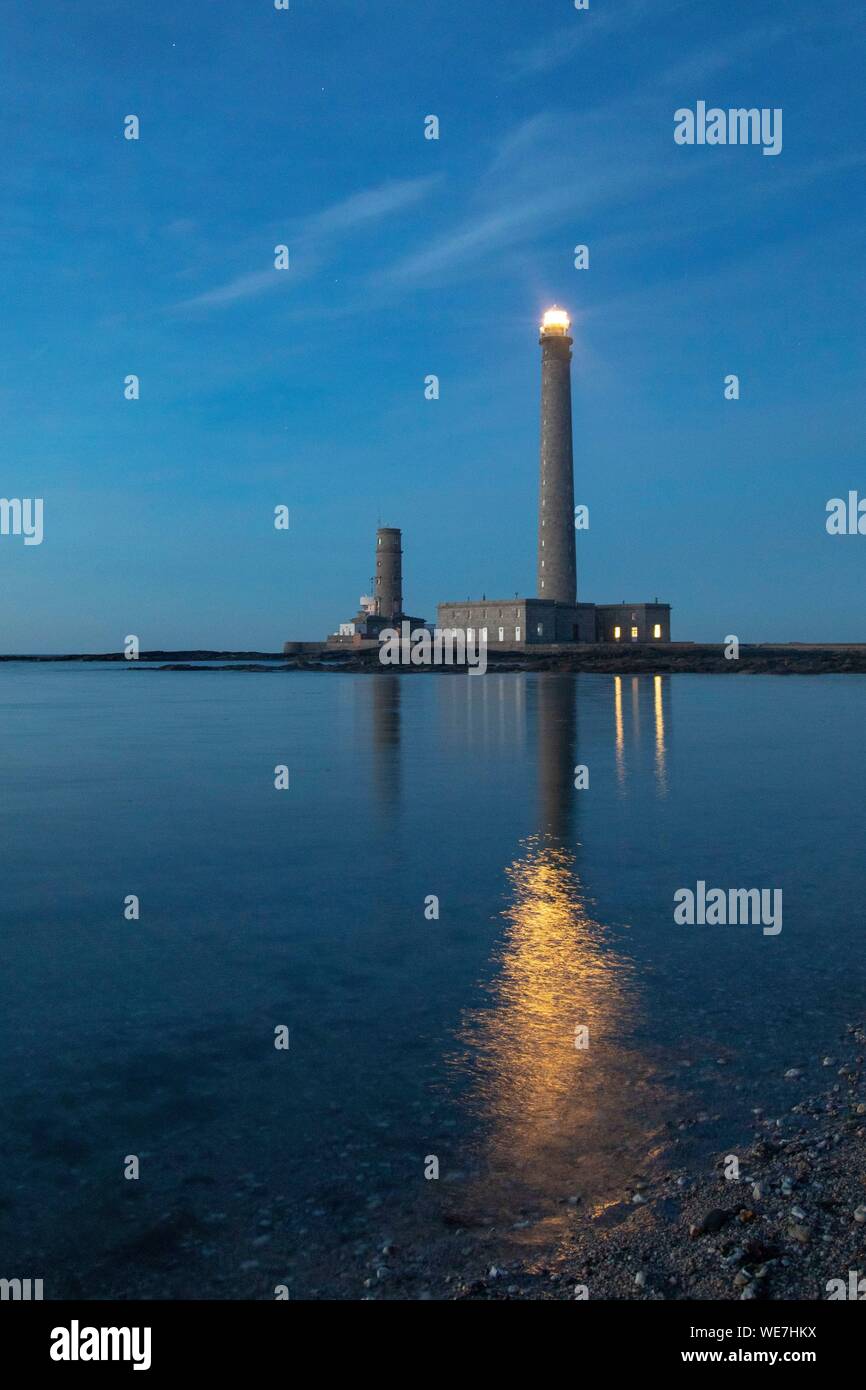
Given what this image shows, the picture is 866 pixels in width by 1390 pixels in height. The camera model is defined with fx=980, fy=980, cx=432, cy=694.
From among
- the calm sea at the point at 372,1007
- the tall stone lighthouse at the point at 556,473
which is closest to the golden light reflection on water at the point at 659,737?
the calm sea at the point at 372,1007

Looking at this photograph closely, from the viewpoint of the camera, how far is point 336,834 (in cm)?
1207

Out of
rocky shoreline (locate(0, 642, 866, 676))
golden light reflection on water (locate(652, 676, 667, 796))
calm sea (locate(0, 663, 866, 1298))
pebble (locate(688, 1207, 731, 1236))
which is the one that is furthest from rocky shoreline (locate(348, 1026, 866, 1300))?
rocky shoreline (locate(0, 642, 866, 676))

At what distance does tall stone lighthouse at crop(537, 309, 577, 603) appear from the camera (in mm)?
77688

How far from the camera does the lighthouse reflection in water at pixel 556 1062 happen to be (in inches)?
170

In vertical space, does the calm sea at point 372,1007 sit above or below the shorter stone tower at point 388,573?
below

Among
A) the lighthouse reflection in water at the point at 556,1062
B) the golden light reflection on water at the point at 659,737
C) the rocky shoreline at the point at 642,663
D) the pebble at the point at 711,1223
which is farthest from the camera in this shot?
the rocky shoreline at the point at 642,663

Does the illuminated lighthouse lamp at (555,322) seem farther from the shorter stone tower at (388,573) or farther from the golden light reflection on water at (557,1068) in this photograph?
the golden light reflection on water at (557,1068)

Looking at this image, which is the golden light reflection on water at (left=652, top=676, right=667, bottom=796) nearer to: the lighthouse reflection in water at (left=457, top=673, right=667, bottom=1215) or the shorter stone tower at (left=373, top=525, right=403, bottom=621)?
the lighthouse reflection in water at (left=457, top=673, right=667, bottom=1215)

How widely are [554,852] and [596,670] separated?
5741cm

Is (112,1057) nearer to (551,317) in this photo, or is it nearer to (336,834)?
(336,834)

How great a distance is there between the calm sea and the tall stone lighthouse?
64837 mm

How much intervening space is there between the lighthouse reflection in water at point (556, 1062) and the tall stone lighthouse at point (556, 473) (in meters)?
71.1

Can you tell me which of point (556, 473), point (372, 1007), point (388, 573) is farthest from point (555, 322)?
point (372, 1007)

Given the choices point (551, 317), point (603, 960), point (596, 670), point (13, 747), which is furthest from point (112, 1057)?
point (551, 317)
